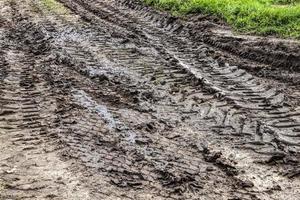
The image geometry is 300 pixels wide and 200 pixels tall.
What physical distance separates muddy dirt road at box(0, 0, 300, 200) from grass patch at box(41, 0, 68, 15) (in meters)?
2.53

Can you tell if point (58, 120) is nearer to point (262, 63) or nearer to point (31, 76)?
point (31, 76)

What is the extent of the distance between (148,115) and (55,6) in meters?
8.64

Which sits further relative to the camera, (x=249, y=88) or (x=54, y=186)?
(x=249, y=88)

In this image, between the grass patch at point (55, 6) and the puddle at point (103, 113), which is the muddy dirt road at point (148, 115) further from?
the grass patch at point (55, 6)

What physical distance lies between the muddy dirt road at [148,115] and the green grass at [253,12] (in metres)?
0.54

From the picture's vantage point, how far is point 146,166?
16.9 ft

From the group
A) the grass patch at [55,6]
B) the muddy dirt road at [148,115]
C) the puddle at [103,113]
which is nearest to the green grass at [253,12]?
the muddy dirt road at [148,115]

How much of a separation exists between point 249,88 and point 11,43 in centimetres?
519

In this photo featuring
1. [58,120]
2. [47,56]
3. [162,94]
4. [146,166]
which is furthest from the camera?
[47,56]

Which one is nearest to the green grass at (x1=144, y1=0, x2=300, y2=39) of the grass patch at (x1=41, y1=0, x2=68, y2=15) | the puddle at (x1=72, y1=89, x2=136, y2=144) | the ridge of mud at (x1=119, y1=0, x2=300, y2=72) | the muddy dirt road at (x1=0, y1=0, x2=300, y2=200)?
the ridge of mud at (x1=119, y1=0, x2=300, y2=72)

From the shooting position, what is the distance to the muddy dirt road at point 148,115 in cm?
487

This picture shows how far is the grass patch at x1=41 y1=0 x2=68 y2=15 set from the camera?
13.7m

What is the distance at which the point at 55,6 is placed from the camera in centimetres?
1438

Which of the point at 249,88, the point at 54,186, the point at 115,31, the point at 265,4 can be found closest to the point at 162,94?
the point at 249,88
